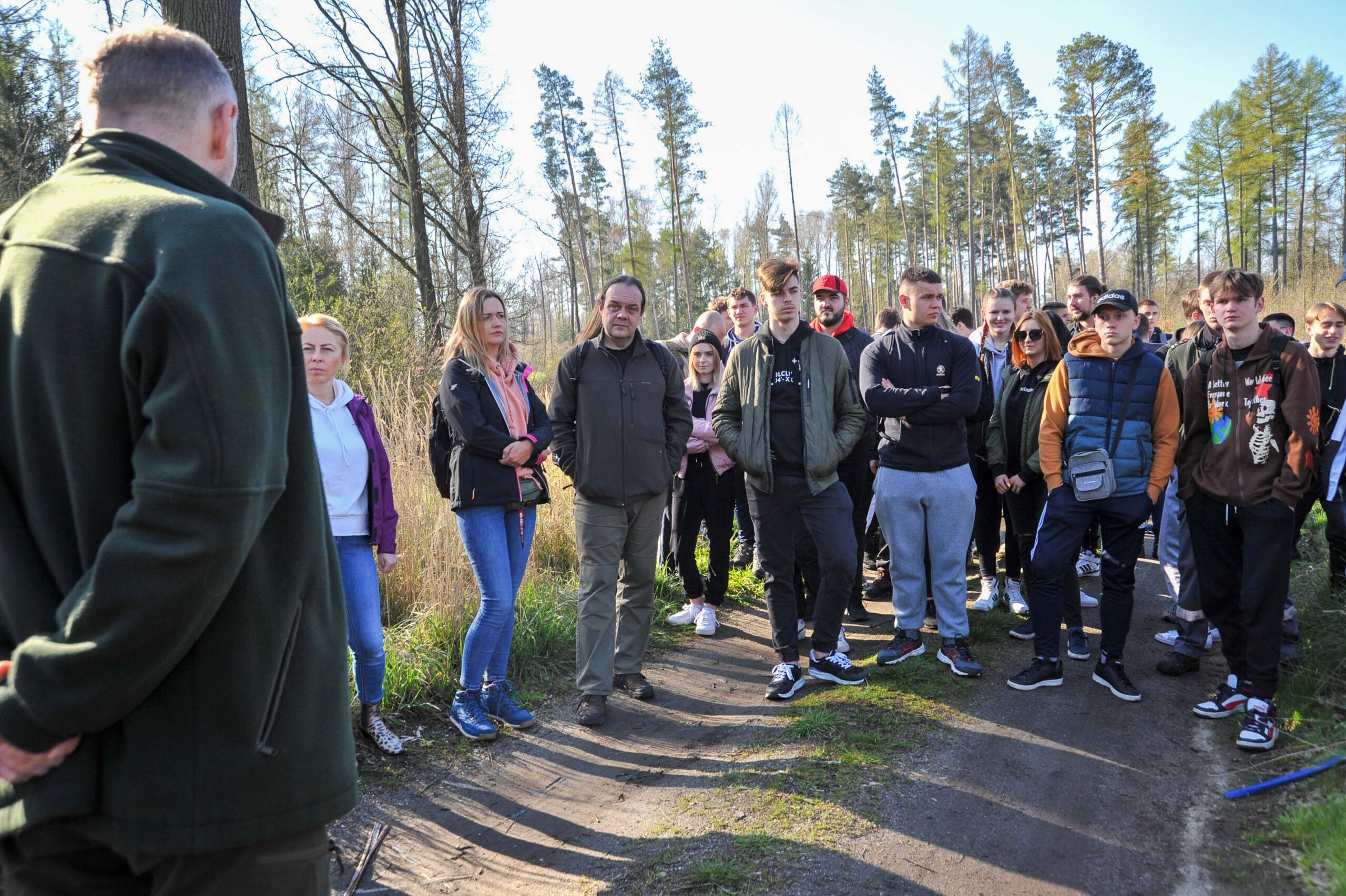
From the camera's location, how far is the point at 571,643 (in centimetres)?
605

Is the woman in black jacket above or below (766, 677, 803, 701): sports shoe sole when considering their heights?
above

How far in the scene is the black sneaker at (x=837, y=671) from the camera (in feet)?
17.3

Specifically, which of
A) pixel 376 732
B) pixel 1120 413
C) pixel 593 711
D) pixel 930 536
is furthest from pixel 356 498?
pixel 1120 413

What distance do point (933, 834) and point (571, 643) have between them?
314 cm

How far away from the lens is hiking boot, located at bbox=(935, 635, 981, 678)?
531cm

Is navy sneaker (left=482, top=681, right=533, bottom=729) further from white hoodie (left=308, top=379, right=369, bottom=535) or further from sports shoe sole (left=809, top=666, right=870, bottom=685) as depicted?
sports shoe sole (left=809, top=666, right=870, bottom=685)

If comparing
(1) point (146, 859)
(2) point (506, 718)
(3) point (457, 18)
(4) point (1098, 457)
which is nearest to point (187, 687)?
(1) point (146, 859)

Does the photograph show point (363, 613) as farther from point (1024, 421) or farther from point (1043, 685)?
point (1024, 421)

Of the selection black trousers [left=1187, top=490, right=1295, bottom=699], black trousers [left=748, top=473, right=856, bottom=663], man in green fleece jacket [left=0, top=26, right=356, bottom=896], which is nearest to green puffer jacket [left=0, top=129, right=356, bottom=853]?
man in green fleece jacket [left=0, top=26, right=356, bottom=896]

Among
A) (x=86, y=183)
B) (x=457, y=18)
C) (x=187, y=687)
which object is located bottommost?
(x=187, y=687)

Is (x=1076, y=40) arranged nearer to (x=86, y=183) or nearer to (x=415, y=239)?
(x=415, y=239)

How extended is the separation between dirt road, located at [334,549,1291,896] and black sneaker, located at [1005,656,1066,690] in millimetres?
65

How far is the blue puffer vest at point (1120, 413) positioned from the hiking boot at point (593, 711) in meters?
3.22

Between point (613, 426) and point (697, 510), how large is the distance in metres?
2.14
